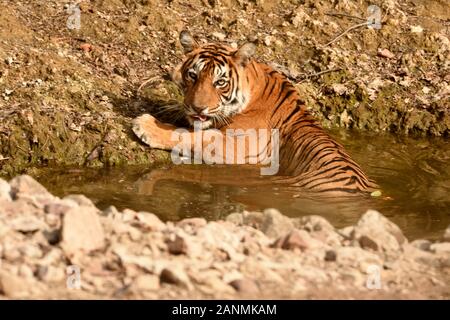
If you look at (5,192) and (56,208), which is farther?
(5,192)

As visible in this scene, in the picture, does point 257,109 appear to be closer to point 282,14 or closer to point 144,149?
point 144,149

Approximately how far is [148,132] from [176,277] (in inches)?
145

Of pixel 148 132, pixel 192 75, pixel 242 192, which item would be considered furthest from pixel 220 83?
pixel 242 192

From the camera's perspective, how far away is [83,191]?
271 inches

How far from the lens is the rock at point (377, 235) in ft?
16.3

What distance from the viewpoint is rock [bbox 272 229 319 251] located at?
4.76 m

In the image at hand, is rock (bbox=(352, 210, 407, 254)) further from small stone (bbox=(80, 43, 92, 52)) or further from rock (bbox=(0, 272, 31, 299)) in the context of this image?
small stone (bbox=(80, 43, 92, 52))

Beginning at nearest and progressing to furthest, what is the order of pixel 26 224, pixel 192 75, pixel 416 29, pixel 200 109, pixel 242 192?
pixel 26 224 → pixel 242 192 → pixel 200 109 → pixel 192 75 → pixel 416 29

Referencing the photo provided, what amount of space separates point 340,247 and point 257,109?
3185 mm

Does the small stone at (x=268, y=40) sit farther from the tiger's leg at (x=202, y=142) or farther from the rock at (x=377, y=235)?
the rock at (x=377, y=235)

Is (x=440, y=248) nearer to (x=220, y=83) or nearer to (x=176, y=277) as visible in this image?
(x=176, y=277)

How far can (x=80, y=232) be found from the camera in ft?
14.6

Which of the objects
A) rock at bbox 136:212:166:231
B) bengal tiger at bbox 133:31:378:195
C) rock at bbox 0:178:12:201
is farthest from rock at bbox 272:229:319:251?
bengal tiger at bbox 133:31:378:195
